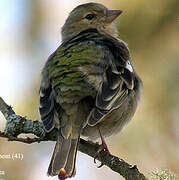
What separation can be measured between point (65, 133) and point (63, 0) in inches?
196

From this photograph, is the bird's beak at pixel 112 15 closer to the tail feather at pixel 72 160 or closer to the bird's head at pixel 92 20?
the bird's head at pixel 92 20

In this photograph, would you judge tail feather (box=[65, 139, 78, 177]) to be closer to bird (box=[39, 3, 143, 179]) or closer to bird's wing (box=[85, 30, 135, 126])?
bird (box=[39, 3, 143, 179])

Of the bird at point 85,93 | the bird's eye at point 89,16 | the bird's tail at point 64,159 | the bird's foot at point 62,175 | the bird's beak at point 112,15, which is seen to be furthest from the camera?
the bird's eye at point 89,16

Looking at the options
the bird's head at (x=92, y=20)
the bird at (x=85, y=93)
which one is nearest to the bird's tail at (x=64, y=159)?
the bird at (x=85, y=93)

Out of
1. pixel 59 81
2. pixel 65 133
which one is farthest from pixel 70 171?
pixel 59 81

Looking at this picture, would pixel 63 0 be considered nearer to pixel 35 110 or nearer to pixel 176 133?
pixel 35 110

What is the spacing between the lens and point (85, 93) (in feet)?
19.5

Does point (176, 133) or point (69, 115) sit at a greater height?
point (69, 115)

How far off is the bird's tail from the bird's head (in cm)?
274

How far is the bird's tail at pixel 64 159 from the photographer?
5426 mm

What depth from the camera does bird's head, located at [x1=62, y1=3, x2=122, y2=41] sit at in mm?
8070

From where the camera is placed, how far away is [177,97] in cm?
859

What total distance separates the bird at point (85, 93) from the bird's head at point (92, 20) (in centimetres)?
81

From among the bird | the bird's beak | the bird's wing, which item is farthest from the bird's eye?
the bird's wing
